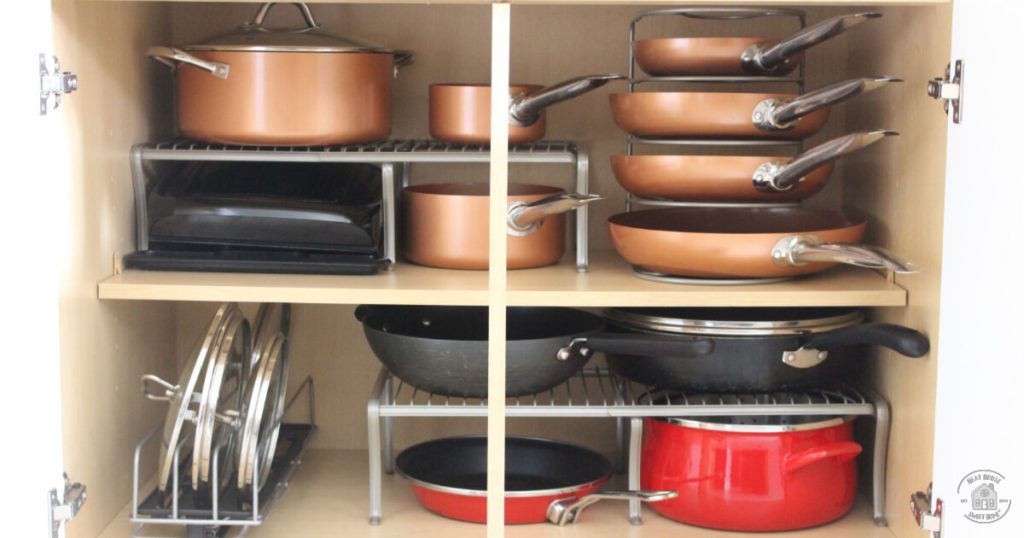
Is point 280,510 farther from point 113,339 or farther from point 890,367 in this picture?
point 890,367

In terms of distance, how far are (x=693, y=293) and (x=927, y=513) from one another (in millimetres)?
397

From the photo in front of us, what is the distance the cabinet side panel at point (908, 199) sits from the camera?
1562mm

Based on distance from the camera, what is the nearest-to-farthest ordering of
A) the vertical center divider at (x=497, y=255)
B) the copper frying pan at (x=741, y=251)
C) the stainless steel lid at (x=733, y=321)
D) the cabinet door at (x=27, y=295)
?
the cabinet door at (x=27, y=295), the vertical center divider at (x=497, y=255), the copper frying pan at (x=741, y=251), the stainless steel lid at (x=733, y=321)

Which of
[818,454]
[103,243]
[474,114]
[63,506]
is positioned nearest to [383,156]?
[474,114]

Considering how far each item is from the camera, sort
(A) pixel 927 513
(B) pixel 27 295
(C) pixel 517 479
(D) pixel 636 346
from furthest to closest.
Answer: (C) pixel 517 479, (D) pixel 636 346, (A) pixel 927 513, (B) pixel 27 295

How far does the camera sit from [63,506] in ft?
4.89

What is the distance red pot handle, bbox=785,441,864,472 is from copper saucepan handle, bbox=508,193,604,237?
448 mm

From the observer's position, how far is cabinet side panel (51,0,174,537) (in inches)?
62.3

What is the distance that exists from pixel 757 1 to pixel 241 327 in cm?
90

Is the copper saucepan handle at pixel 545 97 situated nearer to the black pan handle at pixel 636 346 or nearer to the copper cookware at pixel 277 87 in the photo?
the copper cookware at pixel 277 87

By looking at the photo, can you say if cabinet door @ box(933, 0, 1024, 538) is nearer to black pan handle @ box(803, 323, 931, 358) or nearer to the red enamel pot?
black pan handle @ box(803, 323, 931, 358)

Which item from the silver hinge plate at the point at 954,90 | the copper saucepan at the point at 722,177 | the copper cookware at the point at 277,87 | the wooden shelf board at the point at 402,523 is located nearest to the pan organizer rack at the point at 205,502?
the wooden shelf board at the point at 402,523

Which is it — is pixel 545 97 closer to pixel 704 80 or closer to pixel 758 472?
pixel 704 80

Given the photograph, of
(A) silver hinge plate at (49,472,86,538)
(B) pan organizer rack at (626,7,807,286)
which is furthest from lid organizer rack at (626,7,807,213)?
(A) silver hinge plate at (49,472,86,538)
